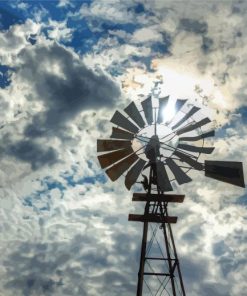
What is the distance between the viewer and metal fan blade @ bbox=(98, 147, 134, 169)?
13.4m

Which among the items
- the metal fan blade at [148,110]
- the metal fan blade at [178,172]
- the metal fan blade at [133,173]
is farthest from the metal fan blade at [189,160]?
the metal fan blade at [148,110]

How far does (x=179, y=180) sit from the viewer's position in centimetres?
1266

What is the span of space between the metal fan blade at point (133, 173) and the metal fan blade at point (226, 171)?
7.12 ft

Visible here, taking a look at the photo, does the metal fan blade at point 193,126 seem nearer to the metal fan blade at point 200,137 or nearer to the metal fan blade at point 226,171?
the metal fan blade at point 200,137

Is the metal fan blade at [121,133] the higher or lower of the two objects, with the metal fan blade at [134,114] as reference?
lower

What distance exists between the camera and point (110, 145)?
44.8ft

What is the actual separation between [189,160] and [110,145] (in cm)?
270

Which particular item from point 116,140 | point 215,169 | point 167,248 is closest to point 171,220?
point 167,248

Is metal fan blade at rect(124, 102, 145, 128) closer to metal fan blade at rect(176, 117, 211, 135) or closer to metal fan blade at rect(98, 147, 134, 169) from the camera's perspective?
metal fan blade at rect(98, 147, 134, 169)

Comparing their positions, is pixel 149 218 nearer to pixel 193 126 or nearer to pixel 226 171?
pixel 226 171

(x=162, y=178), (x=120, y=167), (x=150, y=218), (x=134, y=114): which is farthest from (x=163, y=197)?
(x=134, y=114)

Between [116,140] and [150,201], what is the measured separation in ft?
7.77

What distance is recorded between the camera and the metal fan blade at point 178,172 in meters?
12.6

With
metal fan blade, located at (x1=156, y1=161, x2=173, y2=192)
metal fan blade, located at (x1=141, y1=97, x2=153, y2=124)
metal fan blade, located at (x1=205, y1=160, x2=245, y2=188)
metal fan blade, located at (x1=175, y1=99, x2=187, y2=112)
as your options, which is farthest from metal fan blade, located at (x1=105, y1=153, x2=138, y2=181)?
metal fan blade, located at (x1=205, y1=160, x2=245, y2=188)
